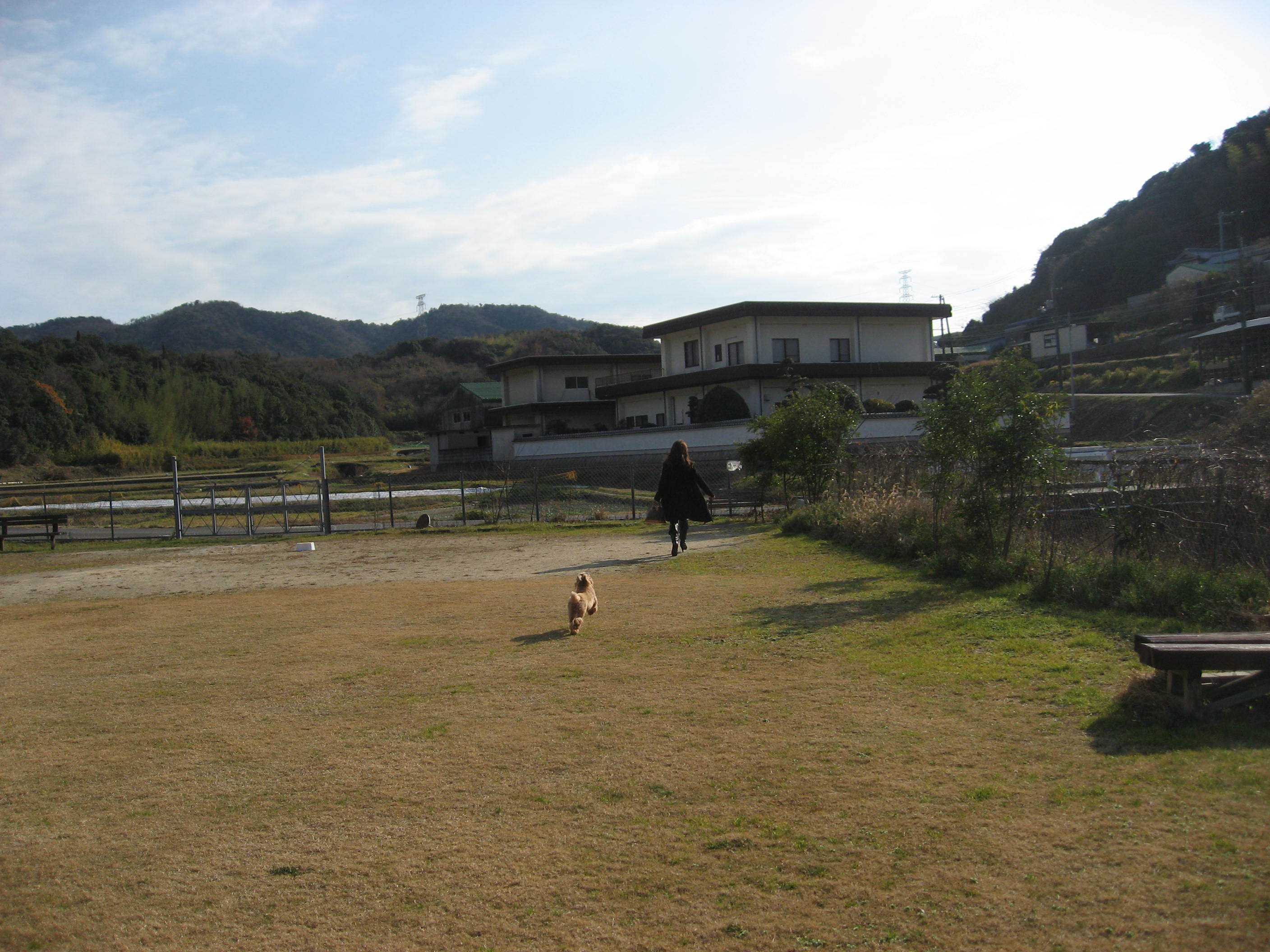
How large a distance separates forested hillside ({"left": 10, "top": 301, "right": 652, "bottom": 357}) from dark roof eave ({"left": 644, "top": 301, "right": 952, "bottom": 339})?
5272cm

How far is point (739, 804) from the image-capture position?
170 inches

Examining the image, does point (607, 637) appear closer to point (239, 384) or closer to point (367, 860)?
point (367, 860)

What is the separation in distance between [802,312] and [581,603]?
3508 centimetres

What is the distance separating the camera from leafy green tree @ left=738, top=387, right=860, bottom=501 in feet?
63.3

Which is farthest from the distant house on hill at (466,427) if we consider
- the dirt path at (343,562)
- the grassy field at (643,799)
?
the grassy field at (643,799)

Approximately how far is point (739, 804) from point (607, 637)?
422cm

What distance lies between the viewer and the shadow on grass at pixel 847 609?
8508mm

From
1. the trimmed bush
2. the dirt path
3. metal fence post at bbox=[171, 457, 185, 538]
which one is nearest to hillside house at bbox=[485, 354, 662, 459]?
the trimmed bush

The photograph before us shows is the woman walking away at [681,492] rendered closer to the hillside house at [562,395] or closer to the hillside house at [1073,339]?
the hillside house at [562,395]

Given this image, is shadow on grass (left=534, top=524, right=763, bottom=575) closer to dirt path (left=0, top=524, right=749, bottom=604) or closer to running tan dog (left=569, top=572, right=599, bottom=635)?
dirt path (left=0, top=524, right=749, bottom=604)

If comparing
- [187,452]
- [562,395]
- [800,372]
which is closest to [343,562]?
[800,372]

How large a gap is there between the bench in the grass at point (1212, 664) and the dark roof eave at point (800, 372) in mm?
34572

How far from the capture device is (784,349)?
41.6 m

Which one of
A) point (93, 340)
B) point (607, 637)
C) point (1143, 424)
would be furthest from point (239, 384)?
point (607, 637)
